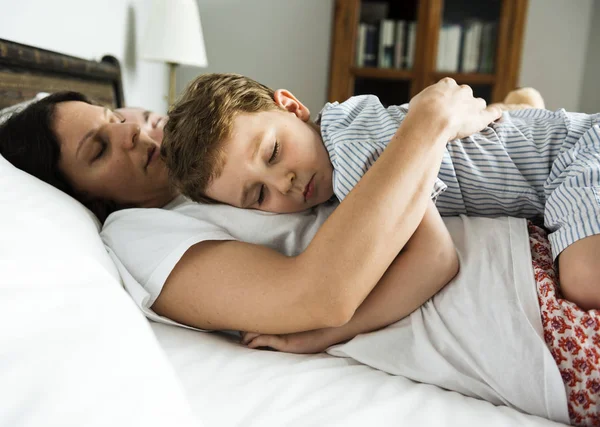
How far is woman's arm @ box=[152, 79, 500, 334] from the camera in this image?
72 cm

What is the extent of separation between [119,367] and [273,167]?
532mm

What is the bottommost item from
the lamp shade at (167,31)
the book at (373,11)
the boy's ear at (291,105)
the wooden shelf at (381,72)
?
the boy's ear at (291,105)

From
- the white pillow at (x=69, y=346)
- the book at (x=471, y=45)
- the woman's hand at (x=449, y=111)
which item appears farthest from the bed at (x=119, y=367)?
the book at (x=471, y=45)

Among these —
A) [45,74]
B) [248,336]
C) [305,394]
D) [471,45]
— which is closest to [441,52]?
[471,45]

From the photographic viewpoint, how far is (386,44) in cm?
308

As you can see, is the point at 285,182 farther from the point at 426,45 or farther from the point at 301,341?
the point at 426,45

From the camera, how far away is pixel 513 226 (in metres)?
0.85

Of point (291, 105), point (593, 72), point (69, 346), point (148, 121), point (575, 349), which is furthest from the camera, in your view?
point (593, 72)

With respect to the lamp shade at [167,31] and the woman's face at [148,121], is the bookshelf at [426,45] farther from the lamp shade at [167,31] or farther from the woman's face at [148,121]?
the woman's face at [148,121]

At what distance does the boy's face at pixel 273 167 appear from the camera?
910 mm

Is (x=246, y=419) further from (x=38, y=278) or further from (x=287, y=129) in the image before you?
(x=287, y=129)

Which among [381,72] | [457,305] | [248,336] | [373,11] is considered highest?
[373,11]

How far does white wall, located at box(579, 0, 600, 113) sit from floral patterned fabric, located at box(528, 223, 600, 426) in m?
2.92

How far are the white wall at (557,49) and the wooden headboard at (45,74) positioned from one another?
260 cm
